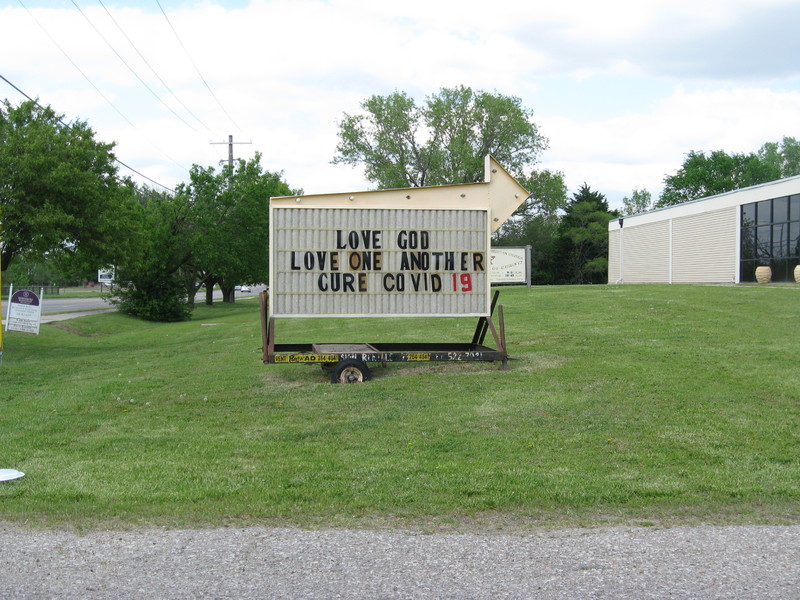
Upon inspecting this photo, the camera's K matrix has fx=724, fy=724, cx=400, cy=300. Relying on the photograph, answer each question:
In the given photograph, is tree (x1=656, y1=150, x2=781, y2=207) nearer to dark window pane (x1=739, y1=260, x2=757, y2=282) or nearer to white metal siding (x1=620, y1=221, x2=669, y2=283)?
white metal siding (x1=620, y1=221, x2=669, y2=283)

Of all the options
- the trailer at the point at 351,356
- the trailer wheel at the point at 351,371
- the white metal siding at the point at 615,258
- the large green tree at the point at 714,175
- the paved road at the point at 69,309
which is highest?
the large green tree at the point at 714,175

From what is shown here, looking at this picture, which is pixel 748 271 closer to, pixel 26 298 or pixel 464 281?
pixel 464 281

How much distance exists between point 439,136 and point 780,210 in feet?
106

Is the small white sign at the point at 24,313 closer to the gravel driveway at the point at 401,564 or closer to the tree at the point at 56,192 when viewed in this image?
the tree at the point at 56,192

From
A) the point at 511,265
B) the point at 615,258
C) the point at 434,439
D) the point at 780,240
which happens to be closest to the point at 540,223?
the point at 615,258

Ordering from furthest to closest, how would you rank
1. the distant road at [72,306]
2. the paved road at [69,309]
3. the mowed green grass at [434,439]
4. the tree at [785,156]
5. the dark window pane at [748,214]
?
the tree at [785,156] → the distant road at [72,306] → the dark window pane at [748,214] → the paved road at [69,309] → the mowed green grass at [434,439]

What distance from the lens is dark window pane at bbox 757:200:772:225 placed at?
33000 mm

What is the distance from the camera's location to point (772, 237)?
32.6m

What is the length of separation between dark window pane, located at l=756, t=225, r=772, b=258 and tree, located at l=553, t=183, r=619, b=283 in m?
29.7

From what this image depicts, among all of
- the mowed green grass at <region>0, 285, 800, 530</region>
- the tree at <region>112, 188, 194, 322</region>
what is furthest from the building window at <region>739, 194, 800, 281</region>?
the tree at <region>112, 188, 194, 322</region>

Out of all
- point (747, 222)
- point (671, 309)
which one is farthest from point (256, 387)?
point (747, 222)

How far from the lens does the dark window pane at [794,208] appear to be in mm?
31362

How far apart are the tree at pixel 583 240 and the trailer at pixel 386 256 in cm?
5378

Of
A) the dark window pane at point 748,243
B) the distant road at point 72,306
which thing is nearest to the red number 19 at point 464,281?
the dark window pane at point 748,243
